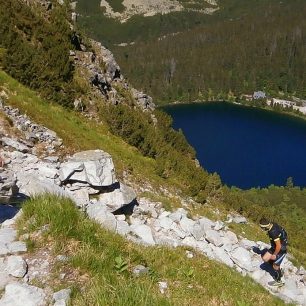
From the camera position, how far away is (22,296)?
6.03 metres

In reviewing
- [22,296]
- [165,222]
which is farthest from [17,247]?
[165,222]

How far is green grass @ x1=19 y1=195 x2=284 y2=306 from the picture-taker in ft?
19.6

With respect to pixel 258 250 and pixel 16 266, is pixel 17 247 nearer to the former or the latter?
pixel 16 266

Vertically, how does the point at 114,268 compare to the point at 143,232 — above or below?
above

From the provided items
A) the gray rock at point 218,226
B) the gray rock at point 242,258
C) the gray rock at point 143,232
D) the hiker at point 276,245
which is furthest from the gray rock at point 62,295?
the gray rock at point 218,226

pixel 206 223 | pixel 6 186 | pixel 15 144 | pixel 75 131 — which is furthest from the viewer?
pixel 75 131

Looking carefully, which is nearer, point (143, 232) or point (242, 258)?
point (143, 232)

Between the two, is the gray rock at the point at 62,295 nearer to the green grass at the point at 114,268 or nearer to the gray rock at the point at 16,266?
the green grass at the point at 114,268

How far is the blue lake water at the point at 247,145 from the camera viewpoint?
120 metres

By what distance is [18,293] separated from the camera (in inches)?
239

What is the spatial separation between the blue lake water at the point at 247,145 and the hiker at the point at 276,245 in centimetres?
9534

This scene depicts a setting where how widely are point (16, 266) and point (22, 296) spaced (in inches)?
25.9

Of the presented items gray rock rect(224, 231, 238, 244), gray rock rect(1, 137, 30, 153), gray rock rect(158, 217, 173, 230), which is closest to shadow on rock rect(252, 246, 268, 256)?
gray rock rect(224, 231, 238, 244)

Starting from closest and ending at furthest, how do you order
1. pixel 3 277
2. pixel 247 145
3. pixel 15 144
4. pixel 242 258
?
pixel 3 277 → pixel 15 144 → pixel 242 258 → pixel 247 145
